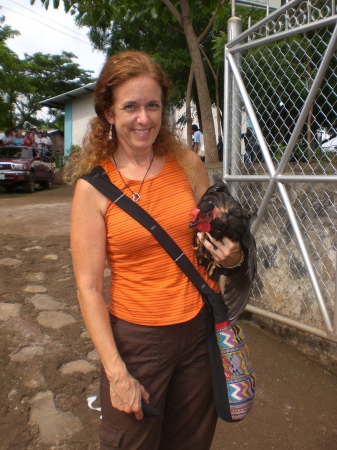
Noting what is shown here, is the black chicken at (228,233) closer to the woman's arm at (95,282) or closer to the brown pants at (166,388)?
the brown pants at (166,388)

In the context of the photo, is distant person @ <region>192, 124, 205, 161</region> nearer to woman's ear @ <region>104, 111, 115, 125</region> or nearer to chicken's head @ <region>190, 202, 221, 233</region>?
woman's ear @ <region>104, 111, 115, 125</region>

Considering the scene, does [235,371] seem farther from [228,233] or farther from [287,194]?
[287,194]

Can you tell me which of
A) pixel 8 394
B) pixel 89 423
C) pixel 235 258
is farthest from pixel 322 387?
pixel 8 394

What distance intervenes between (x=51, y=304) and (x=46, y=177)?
13.7 m

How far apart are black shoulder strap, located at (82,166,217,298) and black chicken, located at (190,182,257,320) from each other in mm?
88

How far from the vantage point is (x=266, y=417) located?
2996 mm

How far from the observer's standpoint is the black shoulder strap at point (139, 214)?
67.9 inches

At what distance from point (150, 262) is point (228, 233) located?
0.32 meters

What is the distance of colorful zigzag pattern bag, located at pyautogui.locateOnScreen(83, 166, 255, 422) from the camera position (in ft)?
5.72

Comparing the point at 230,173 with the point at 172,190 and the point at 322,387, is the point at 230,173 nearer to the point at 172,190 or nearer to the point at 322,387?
the point at 322,387

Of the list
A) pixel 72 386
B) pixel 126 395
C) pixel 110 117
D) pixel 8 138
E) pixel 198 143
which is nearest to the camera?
pixel 126 395

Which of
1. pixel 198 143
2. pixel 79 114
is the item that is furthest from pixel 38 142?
pixel 198 143

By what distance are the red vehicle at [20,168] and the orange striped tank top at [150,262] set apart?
564 inches

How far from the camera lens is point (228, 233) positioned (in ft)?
5.76
